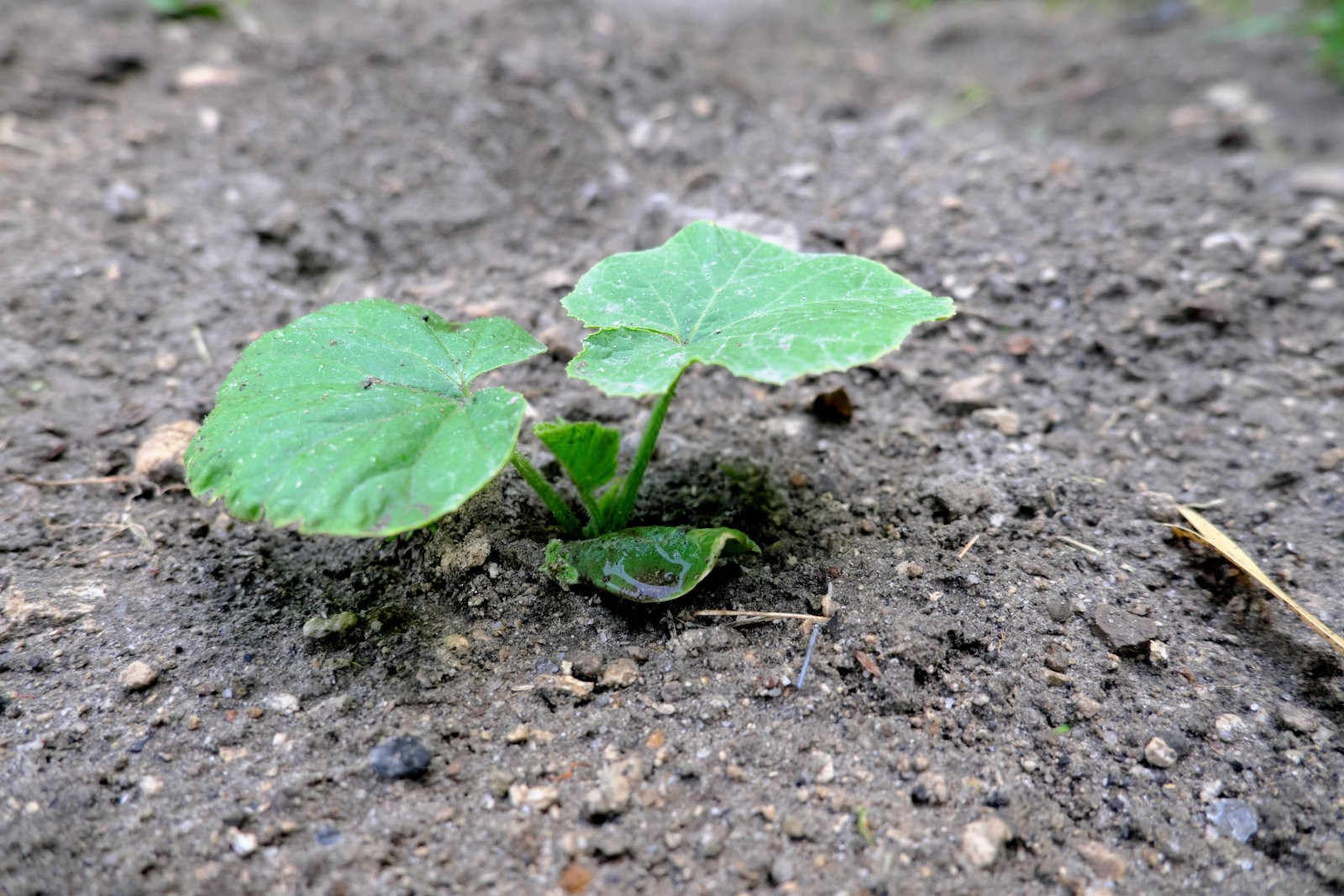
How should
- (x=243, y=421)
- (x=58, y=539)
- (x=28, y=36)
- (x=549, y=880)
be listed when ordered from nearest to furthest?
(x=549, y=880) < (x=243, y=421) < (x=58, y=539) < (x=28, y=36)

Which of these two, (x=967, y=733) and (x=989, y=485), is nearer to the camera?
(x=967, y=733)

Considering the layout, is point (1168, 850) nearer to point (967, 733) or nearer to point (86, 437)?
point (967, 733)

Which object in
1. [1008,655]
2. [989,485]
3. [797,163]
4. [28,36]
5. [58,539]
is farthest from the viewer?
[28,36]

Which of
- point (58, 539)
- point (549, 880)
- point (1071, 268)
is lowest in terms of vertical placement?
point (58, 539)

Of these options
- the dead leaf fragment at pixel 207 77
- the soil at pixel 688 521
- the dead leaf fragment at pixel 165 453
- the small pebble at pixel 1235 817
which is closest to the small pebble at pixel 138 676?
the soil at pixel 688 521

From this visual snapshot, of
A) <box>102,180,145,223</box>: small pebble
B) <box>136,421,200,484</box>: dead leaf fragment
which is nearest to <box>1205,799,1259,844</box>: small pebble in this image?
<box>136,421,200,484</box>: dead leaf fragment

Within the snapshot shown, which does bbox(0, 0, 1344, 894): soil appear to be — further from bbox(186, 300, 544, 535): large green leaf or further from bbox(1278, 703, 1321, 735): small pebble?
bbox(186, 300, 544, 535): large green leaf

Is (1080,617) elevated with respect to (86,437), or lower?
elevated

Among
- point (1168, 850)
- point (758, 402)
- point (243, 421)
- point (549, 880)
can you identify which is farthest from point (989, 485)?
point (243, 421)

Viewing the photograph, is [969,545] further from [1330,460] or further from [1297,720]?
[1330,460]
